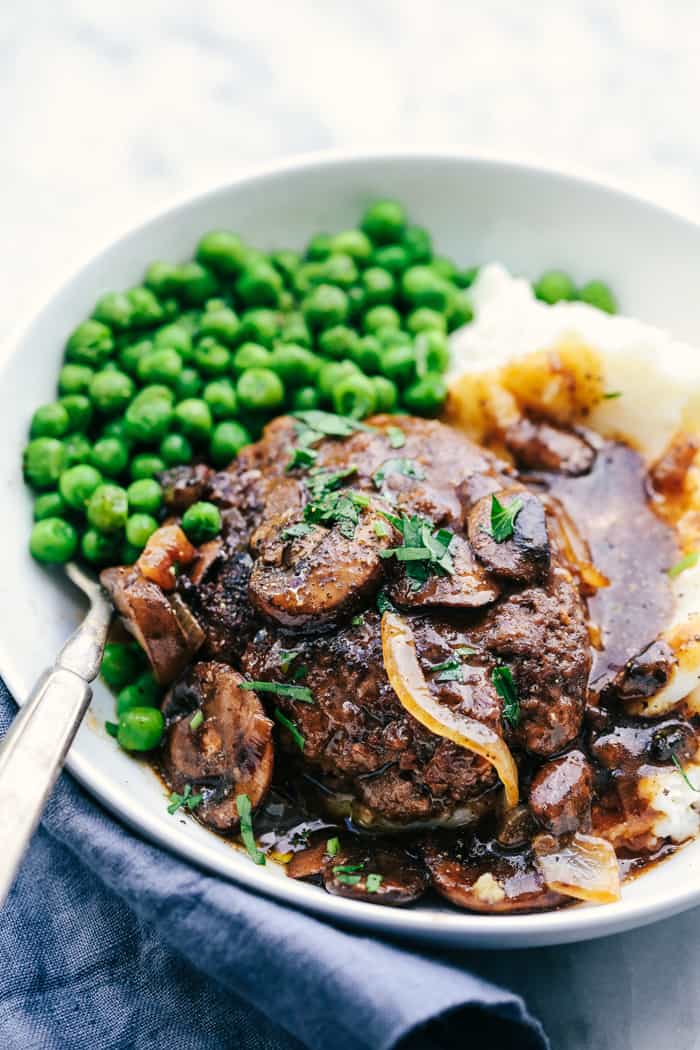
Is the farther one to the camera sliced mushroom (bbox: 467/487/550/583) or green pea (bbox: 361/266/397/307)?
green pea (bbox: 361/266/397/307)

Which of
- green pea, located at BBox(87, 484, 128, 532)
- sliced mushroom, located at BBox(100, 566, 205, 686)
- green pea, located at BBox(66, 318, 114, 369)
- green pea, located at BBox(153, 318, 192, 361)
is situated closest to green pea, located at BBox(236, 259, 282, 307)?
green pea, located at BBox(153, 318, 192, 361)

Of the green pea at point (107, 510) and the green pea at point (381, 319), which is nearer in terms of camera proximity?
the green pea at point (107, 510)

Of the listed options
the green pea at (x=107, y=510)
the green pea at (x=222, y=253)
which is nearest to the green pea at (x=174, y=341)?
the green pea at (x=222, y=253)

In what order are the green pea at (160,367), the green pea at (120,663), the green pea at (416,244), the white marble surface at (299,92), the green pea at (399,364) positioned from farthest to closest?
the white marble surface at (299,92) → the green pea at (416,244) → the green pea at (399,364) → the green pea at (160,367) → the green pea at (120,663)

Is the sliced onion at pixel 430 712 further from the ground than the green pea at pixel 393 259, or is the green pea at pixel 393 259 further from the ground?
the green pea at pixel 393 259

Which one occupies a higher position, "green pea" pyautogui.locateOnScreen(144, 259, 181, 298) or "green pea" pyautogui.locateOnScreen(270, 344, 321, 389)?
"green pea" pyautogui.locateOnScreen(144, 259, 181, 298)

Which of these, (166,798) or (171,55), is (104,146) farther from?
(166,798)

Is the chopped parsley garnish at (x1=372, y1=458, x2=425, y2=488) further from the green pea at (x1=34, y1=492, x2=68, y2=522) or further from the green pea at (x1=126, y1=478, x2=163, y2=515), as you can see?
the green pea at (x1=34, y1=492, x2=68, y2=522)

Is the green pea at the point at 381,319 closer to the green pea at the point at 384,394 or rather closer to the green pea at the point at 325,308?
the green pea at the point at 325,308
